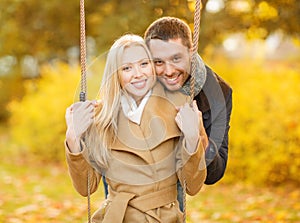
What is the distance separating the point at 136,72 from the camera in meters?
2.55

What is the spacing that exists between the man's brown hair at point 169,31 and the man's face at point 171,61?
0.03m

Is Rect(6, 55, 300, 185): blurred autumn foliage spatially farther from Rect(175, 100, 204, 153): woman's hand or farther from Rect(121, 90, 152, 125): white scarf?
Rect(175, 100, 204, 153): woman's hand

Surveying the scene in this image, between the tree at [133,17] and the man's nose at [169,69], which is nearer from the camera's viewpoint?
the man's nose at [169,69]

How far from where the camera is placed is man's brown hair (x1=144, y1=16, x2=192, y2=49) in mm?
2805

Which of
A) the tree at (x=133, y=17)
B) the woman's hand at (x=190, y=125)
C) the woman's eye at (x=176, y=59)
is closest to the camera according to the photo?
the woman's hand at (x=190, y=125)

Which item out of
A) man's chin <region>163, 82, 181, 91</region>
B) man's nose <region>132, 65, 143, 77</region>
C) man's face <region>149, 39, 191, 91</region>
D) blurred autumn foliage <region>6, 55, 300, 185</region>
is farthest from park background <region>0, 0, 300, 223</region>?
man's nose <region>132, 65, 143, 77</region>

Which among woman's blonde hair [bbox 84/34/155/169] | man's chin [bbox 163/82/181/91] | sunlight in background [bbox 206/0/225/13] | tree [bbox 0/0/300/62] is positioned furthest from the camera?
sunlight in background [bbox 206/0/225/13]

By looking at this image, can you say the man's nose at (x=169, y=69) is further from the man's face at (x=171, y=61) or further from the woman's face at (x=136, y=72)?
the woman's face at (x=136, y=72)

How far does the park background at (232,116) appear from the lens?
5895 millimetres

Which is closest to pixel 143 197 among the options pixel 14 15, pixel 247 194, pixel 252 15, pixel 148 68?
pixel 148 68

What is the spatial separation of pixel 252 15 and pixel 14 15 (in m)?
3.62

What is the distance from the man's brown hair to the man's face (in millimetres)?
26

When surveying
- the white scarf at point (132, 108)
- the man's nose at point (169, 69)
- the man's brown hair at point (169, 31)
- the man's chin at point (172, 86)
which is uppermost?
the man's brown hair at point (169, 31)

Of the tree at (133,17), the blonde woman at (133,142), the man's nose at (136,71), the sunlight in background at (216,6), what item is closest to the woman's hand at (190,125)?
the blonde woman at (133,142)
